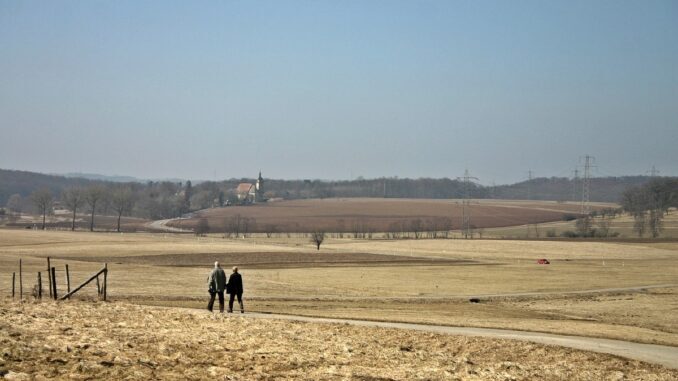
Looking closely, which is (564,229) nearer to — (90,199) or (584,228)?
(584,228)

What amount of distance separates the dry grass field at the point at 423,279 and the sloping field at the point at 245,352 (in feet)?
23.8

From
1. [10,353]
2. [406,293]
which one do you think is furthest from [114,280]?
[10,353]

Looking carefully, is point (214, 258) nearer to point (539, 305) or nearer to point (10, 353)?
point (539, 305)

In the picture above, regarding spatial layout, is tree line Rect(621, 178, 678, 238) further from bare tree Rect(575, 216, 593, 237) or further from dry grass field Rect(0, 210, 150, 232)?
dry grass field Rect(0, 210, 150, 232)

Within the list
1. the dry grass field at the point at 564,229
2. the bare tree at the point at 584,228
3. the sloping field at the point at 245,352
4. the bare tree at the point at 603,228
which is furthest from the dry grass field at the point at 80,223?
the sloping field at the point at 245,352

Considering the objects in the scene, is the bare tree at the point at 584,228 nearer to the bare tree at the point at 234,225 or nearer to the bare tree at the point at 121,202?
the bare tree at the point at 234,225

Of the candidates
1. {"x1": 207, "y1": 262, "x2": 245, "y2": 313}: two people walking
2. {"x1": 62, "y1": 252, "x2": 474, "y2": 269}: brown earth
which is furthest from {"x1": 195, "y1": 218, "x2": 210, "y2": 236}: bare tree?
{"x1": 207, "y1": 262, "x2": 245, "y2": 313}: two people walking

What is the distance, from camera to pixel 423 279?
63.1 meters

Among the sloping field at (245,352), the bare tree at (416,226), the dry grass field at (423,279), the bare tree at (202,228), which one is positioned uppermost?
the bare tree at (416,226)

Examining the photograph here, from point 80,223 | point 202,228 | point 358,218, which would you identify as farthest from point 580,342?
point 80,223

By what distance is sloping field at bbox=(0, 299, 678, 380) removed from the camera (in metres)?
16.2

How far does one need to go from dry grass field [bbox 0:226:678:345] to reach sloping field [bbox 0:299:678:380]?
23.8ft

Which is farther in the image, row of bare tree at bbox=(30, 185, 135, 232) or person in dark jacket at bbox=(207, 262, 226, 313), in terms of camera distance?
row of bare tree at bbox=(30, 185, 135, 232)

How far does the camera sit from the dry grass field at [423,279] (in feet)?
117
